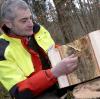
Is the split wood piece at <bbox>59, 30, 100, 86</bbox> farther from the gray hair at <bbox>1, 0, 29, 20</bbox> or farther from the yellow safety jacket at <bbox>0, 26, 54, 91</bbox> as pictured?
the gray hair at <bbox>1, 0, 29, 20</bbox>

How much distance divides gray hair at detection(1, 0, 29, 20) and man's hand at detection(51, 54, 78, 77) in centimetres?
54

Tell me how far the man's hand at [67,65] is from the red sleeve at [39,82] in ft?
0.27

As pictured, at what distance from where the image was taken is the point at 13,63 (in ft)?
9.31

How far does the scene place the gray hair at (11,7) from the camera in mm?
2920

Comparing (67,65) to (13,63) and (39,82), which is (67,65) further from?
(13,63)

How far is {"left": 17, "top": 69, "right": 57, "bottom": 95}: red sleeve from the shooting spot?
272 cm

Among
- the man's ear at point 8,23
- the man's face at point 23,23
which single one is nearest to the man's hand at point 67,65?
the man's face at point 23,23

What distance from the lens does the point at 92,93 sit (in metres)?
2.83

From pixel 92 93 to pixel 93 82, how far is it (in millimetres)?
94

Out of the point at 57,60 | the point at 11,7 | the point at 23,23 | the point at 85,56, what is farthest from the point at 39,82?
the point at 11,7

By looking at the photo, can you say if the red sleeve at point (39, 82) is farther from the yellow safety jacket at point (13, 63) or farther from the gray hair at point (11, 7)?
the gray hair at point (11, 7)

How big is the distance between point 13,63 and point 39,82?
0.25m

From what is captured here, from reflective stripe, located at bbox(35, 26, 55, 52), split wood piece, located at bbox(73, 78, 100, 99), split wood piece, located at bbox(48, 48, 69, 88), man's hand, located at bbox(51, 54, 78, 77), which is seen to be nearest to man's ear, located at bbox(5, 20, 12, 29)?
reflective stripe, located at bbox(35, 26, 55, 52)

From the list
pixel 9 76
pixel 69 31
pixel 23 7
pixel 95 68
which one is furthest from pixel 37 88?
pixel 69 31
